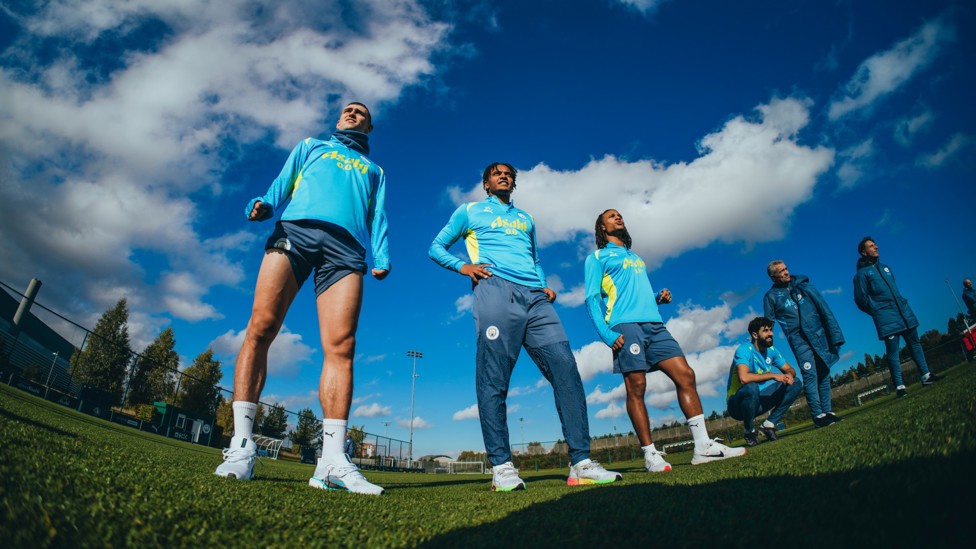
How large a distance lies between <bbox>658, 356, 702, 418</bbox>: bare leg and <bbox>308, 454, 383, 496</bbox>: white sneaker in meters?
3.28

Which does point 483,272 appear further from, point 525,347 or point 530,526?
point 530,526

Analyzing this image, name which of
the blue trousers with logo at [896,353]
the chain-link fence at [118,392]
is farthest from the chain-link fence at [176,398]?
the blue trousers with logo at [896,353]

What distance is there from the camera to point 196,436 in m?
24.0

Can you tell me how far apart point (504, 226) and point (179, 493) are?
3101 millimetres

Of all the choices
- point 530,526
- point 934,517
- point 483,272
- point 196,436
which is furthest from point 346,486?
point 196,436

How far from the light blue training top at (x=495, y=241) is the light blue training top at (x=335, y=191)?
73 cm

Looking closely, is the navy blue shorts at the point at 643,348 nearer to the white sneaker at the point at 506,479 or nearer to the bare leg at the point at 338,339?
the white sneaker at the point at 506,479

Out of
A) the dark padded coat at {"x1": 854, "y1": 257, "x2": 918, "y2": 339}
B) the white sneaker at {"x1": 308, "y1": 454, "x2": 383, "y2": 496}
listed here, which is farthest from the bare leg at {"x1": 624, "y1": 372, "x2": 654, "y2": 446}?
the dark padded coat at {"x1": 854, "y1": 257, "x2": 918, "y2": 339}

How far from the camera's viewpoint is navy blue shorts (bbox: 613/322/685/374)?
4418 millimetres

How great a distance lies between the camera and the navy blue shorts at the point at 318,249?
290 centimetres

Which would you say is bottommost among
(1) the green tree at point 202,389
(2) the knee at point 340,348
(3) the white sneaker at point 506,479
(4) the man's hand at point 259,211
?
(3) the white sneaker at point 506,479

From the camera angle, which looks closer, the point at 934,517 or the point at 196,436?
the point at 934,517

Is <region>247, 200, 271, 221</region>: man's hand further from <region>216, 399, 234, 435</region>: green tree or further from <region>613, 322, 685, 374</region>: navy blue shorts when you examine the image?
<region>216, 399, 234, 435</region>: green tree

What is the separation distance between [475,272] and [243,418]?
78.5 inches
